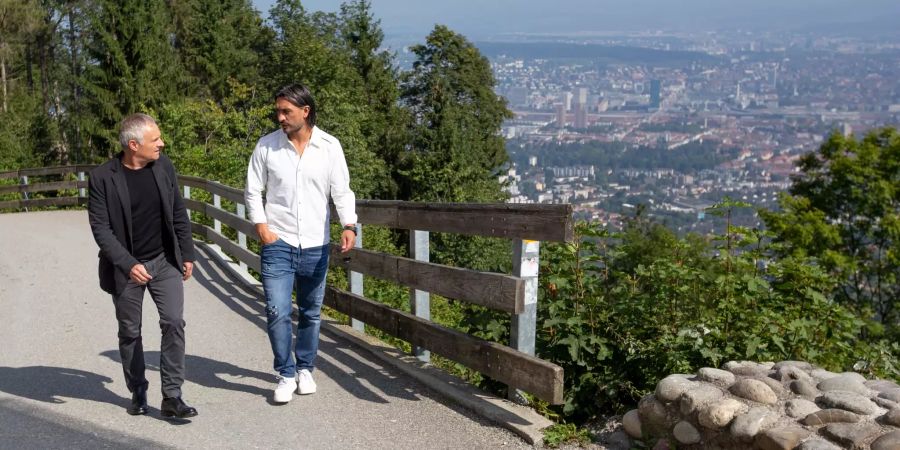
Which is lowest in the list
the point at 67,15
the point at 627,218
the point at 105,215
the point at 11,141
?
the point at 627,218

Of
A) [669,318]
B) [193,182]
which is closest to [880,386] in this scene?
[669,318]

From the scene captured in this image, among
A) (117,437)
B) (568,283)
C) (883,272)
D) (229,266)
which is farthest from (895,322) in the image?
(117,437)

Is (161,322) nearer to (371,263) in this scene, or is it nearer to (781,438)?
(371,263)

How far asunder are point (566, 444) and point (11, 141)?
40.2 m

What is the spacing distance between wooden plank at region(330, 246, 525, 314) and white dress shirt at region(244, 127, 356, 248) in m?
0.74

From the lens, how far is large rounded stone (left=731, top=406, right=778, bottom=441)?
4.01 meters

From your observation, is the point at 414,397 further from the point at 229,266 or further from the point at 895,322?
the point at 895,322

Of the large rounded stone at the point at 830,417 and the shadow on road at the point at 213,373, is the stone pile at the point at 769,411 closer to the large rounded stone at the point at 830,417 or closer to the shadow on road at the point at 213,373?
the large rounded stone at the point at 830,417

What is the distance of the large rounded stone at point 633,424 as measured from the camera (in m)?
4.73

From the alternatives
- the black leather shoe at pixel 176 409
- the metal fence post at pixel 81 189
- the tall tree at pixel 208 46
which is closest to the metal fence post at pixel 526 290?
the black leather shoe at pixel 176 409

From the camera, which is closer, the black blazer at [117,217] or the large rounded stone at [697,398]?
the large rounded stone at [697,398]

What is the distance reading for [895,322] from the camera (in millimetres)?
32281

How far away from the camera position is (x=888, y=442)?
11.7 ft

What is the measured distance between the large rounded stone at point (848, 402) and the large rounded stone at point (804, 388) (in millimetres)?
105
